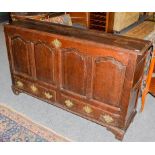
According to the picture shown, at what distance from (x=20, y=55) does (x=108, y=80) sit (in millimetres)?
1279

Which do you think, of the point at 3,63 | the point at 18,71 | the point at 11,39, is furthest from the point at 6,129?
the point at 3,63

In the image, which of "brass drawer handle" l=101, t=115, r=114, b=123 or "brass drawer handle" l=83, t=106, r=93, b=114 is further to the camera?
"brass drawer handle" l=83, t=106, r=93, b=114

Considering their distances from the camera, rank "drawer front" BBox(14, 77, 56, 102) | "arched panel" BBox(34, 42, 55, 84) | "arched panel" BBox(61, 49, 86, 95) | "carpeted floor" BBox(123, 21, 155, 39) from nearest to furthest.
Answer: "arched panel" BBox(61, 49, 86, 95)
"arched panel" BBox(34, 42, 55, 84)
"drawer front" BBox(14, 77, 56, 102)
"carpeted floor" BBox(123, 21, 155, 39)

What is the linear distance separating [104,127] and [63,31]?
4.23 feet

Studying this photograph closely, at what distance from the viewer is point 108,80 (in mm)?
2150

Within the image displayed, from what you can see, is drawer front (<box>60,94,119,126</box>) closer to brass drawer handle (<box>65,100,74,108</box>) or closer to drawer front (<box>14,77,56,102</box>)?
brass drawer handle (<box>65,100,74,108</box>)

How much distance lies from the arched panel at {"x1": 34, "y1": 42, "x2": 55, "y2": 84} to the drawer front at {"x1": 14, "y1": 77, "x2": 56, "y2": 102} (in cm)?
15

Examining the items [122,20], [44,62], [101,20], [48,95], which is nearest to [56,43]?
[44,62]

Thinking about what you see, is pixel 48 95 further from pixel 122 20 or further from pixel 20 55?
pixel 122 20

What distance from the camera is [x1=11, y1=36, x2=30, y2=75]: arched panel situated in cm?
263

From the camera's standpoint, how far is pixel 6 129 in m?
2.52

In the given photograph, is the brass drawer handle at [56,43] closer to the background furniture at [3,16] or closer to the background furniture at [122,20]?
the background furniture at [122,20]

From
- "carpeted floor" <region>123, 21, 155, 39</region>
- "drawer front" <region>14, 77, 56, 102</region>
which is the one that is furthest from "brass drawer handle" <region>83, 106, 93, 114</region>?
"carpeted floor" <region>123, 21, 155, 39</region>
